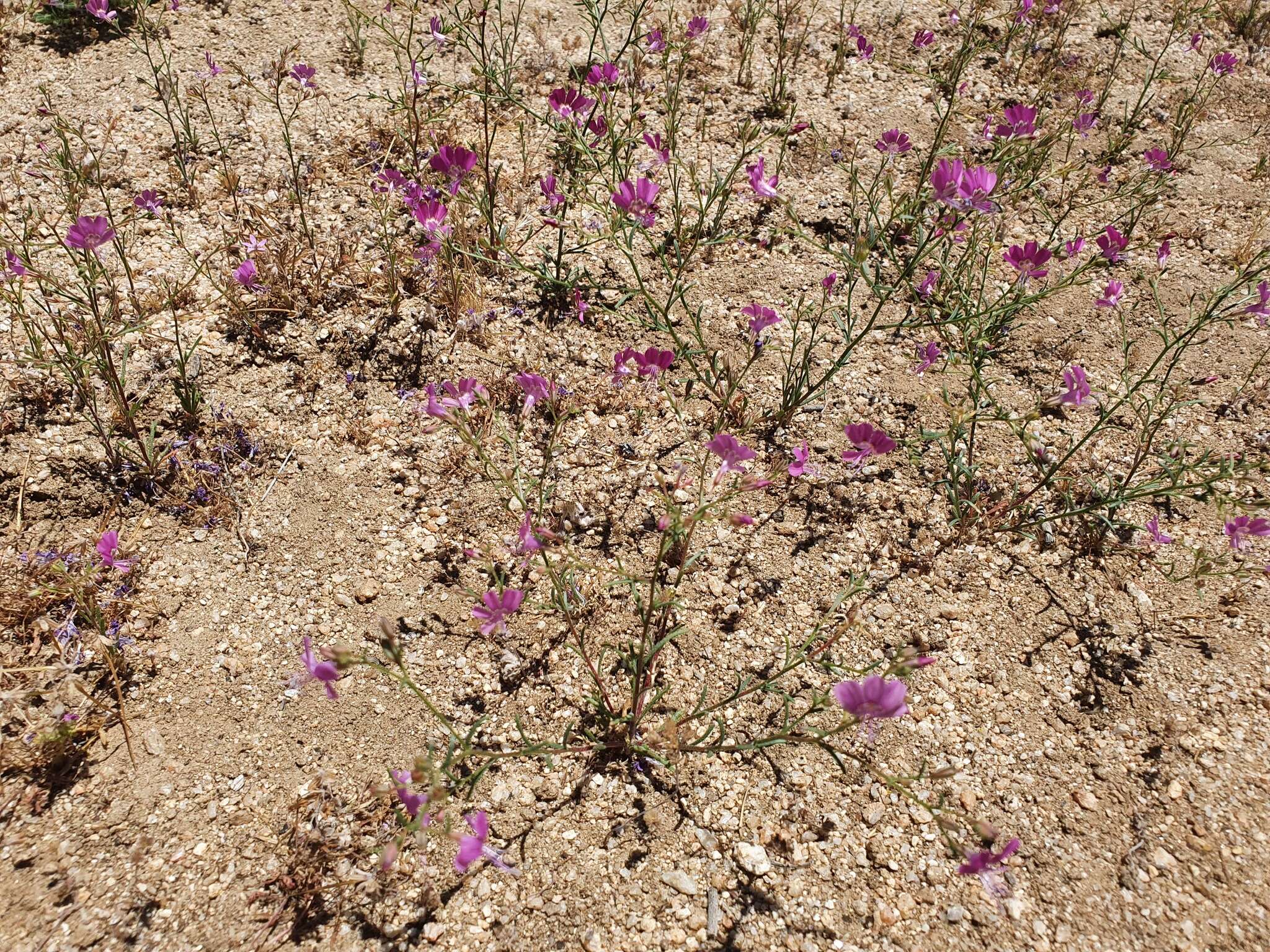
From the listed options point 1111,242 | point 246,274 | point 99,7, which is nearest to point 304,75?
point 246,274

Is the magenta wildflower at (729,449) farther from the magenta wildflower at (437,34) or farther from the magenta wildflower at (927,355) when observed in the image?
the magenta wildflower at (437,34)

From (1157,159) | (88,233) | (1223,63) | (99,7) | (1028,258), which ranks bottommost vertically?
(88,233)

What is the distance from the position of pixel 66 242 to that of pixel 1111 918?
413 cm

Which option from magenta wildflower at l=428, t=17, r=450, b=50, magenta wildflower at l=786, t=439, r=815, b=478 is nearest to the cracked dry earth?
magenta wildflower at l=786, t=439, r=815, b=478

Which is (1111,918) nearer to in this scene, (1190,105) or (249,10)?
(1190,105)

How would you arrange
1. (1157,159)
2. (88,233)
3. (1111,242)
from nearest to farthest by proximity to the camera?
(88,233), (1111,242), (1157,159)

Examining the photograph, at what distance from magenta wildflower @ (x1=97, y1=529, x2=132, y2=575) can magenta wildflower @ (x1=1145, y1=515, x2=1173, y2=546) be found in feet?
10.4

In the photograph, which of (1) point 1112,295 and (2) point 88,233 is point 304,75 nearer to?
(2) point 88,233

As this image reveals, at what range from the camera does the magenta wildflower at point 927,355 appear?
2.90m

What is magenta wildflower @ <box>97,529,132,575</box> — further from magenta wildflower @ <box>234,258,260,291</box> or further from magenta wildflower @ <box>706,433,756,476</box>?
magenta wildflower @ <box>706,433,756,476</box>

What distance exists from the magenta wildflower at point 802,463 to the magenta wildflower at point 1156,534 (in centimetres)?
108

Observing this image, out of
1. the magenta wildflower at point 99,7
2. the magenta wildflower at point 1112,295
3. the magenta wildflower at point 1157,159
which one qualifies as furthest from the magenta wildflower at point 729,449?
the magenta wildflower at point 99,7

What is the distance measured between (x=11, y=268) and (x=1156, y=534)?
4.03 metres

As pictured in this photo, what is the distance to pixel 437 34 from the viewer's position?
3986 millimetres
